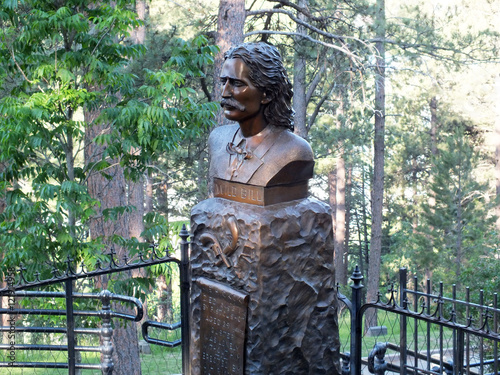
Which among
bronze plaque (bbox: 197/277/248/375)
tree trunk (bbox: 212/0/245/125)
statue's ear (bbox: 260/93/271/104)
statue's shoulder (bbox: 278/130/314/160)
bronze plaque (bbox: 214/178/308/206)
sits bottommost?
bronze plaque (bbox: 197/277/248/375)

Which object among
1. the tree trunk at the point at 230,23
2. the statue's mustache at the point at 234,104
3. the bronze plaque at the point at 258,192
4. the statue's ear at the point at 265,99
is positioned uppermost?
the tree trunk at the point at 230,23

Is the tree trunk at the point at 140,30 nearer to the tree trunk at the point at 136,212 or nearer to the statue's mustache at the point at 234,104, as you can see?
the tree trunk at the point at 136,212

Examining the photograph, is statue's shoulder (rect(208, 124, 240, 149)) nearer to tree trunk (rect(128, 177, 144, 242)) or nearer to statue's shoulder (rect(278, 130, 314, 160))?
statue's shoulder (rect(278, 130, 314, 160))

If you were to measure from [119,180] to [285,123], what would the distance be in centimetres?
509

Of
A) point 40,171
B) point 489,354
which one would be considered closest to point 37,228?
point 40,171

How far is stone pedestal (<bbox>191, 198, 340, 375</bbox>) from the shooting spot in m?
3.93

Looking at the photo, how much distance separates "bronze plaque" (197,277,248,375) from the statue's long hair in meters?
1.25

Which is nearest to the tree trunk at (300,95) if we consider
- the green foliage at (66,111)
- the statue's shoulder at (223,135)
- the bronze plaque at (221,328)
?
the green foliage at (66,111)

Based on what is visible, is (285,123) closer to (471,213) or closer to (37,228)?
(37,228)

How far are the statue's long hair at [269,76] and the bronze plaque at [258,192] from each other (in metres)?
0.46

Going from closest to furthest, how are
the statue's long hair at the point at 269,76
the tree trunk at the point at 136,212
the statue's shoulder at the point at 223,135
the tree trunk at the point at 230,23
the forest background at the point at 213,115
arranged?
the statue's long hair at the point at 269,76, the statue's shoulder at the point at 223,135, the forest background at the point at 213,115, the tree trunk at the point at 230,23, the tree trunk at the point at 136,212

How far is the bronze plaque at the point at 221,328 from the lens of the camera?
402 cm

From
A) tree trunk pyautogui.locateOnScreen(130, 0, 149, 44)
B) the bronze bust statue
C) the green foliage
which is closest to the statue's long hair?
the bronze bust statue

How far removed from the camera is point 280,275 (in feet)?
13.0
